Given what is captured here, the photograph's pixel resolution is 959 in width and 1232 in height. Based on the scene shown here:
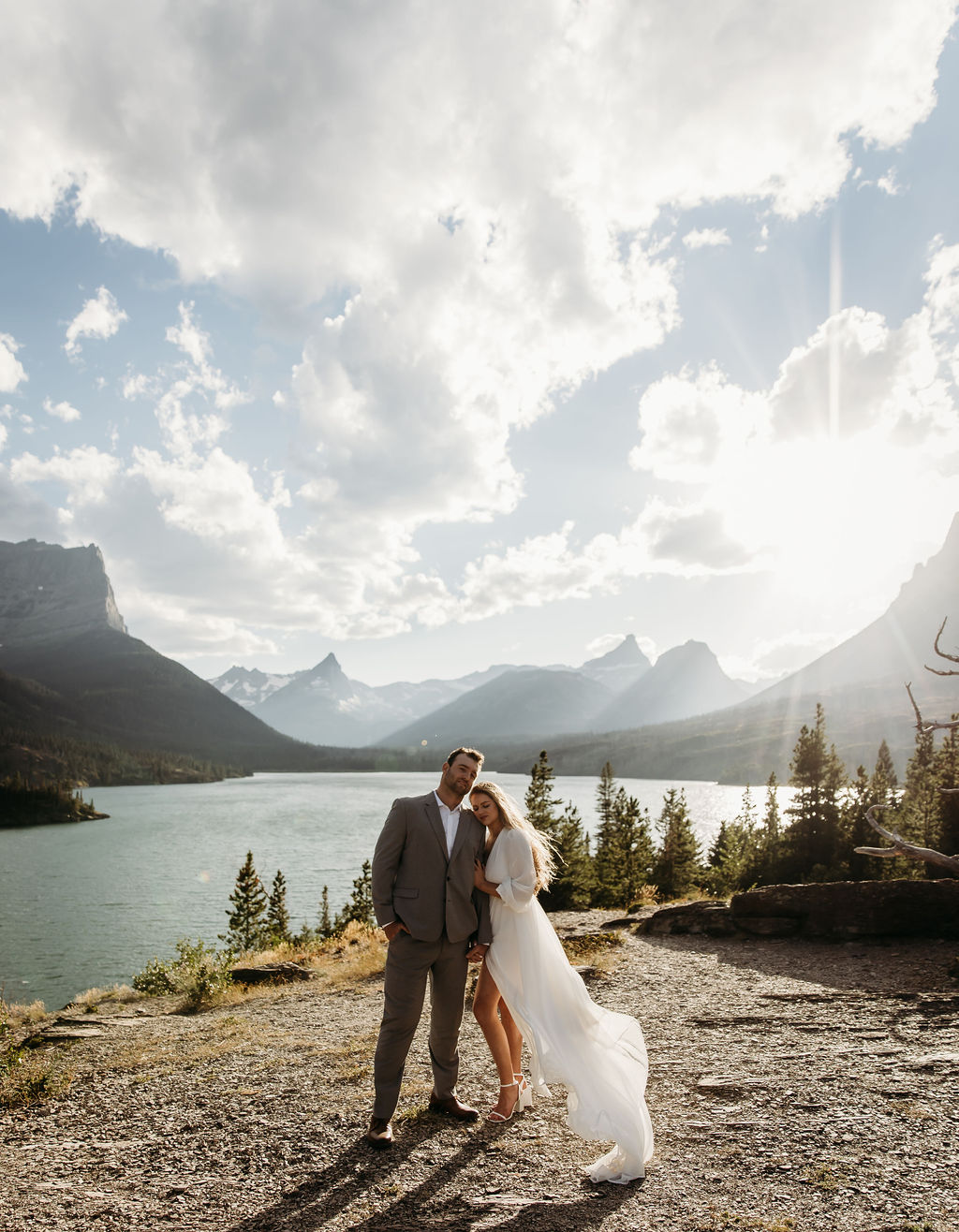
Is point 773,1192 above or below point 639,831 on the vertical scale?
above

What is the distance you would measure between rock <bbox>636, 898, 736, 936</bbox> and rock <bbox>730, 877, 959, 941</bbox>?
0.37 m

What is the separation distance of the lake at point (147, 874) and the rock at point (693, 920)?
81.7 feet

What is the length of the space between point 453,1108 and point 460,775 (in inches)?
116

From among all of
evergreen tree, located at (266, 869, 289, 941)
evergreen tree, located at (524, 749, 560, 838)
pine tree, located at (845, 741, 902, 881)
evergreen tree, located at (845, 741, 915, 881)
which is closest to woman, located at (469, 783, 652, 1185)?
pine tree, located at (845, 741, 902, 881)

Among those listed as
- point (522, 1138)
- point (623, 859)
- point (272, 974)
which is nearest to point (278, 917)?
point (623, 859)

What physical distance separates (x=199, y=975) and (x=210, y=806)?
11491 cm

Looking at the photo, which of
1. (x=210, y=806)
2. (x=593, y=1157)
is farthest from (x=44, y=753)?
(x=593, y=1157)

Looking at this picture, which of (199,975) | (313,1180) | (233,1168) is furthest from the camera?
(199,975)

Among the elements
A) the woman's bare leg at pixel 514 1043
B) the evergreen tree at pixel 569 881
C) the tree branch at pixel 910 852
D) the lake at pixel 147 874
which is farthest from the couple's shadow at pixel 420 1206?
the lake at pixel 147 874

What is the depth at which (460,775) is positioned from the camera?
5574 millimetres

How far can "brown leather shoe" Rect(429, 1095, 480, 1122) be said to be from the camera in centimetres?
574

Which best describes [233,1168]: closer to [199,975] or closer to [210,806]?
[199,975]

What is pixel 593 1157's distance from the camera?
5.13m

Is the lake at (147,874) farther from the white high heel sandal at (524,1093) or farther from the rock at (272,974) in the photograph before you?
the white high heel sandal at (524,1093)
